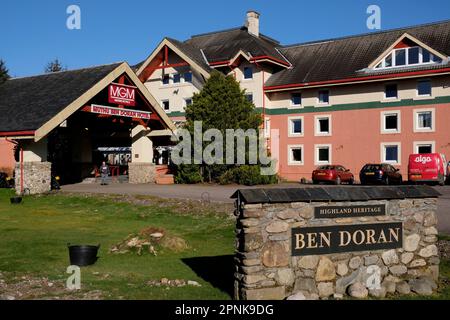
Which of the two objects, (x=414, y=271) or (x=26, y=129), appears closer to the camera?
(x=414, y=271)

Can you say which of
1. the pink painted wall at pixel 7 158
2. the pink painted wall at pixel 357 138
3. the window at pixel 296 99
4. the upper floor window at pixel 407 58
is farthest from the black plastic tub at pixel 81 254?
the window at pixel 296 99

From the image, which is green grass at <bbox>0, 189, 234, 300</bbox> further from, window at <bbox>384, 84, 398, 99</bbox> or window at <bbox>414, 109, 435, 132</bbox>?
window at <bbox>384, 84, 398, 99</bbox>

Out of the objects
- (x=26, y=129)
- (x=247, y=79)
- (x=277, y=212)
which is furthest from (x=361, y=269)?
(x=247, y=79)

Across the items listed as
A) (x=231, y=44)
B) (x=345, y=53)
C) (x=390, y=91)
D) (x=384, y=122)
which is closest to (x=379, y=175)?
(x=384, y=122)

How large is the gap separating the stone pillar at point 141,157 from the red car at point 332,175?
1184 centimetres

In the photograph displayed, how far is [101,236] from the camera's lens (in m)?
16.2

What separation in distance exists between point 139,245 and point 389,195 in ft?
21.2

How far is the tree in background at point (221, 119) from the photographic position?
118ft

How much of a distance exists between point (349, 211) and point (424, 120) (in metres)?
32.7

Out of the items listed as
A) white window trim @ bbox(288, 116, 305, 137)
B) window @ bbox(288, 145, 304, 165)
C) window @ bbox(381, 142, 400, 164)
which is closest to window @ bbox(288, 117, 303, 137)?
white window trim @ bbox(288, 116, 305, 137)

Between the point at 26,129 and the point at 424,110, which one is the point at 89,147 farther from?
the point at 424,110

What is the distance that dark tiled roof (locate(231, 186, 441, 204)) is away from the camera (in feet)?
28.4

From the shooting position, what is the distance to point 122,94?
34094 mm

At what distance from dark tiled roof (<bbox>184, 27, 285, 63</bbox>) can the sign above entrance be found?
13703 millimetres
